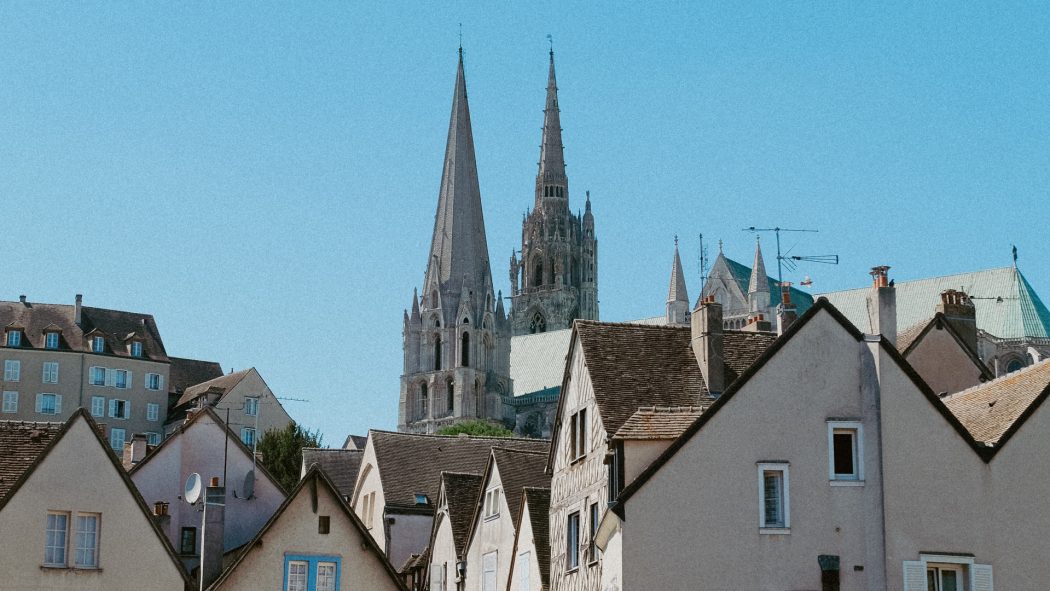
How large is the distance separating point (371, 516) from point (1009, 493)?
22533 millimetres

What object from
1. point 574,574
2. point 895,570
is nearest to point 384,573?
point 574,574

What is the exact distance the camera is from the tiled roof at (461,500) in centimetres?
4203

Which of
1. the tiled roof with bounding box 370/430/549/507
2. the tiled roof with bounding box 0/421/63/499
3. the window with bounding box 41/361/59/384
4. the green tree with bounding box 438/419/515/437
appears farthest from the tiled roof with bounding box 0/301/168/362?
the tiled roof with bounding box 0/421/63/499

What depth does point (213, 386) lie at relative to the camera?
12525cm

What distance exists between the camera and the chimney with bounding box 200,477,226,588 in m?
36.7

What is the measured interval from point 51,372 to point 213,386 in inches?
520

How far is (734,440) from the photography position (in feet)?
97.8

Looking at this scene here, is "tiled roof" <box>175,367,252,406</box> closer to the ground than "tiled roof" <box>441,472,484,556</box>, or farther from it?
farther from it

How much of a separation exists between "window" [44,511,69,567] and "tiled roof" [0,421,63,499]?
103cm

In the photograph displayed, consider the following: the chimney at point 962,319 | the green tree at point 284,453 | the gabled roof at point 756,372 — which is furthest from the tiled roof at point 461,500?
the green tree at point 284,453

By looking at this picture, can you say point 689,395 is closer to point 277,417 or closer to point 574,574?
point 574,574

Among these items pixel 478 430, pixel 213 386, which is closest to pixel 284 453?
pixel 213 386

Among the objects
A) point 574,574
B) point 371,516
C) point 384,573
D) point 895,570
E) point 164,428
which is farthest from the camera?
point 164,428

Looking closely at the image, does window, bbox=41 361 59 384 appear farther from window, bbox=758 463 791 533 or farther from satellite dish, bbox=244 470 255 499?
window, bbox=758 463 791 533
